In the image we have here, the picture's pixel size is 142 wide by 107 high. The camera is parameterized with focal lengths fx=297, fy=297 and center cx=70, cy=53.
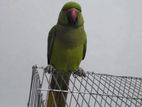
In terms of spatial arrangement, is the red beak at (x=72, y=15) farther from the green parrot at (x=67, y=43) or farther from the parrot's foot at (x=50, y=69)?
the parrot's foot at (x=50, y=69)

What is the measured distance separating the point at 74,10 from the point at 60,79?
26 centimetres

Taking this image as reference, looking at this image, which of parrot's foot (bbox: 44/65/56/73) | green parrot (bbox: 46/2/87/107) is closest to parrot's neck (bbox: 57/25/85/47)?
green parrot (bbox: 46/2/87/107)

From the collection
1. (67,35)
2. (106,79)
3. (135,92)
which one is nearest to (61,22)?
(67,35)

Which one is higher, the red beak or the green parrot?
the red beak

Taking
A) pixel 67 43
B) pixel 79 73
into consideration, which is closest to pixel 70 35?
pixel 67 43

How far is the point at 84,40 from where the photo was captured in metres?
1.17

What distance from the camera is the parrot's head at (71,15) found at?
3.55 feet

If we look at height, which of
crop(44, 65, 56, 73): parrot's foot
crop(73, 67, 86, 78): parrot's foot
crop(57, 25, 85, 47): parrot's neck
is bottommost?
crop(73, 67, 86, 78): parrot's foot

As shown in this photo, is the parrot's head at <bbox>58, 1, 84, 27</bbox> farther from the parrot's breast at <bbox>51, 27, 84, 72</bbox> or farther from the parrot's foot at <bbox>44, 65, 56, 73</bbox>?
the parrot's foot at <bbox>44, 65, 56, 73</bbox>

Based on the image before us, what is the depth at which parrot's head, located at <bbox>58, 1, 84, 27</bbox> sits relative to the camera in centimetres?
108

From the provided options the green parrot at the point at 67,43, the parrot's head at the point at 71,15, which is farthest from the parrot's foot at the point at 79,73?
the parrot's head at the point at 71,15

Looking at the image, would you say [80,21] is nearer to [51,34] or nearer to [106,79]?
[51,34]

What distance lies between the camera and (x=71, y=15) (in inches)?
42.6

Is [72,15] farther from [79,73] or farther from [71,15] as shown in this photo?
[79,73]
